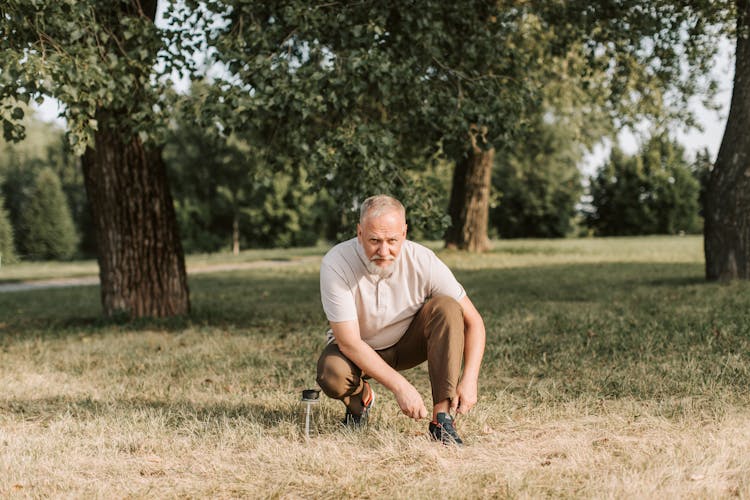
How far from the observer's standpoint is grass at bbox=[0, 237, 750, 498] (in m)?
3.40

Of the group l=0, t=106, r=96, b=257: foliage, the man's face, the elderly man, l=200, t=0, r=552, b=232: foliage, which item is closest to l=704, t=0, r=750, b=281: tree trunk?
l=200, t=0, r=552, b=232: foliage

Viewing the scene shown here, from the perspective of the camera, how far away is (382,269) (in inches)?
154

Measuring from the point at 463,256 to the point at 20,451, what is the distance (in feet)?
48.7

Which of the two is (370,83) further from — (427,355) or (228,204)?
(228,204)

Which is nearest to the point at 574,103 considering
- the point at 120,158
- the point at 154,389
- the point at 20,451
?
the point at 120,158

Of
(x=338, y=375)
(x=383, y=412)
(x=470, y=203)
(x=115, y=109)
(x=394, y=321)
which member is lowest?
(x=383, y=412)

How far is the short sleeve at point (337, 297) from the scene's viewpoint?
3855mm

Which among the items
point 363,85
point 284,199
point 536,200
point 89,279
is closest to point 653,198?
point 536,200

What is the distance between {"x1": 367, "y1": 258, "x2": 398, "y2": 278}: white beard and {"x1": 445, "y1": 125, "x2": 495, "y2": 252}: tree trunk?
49.9 feet

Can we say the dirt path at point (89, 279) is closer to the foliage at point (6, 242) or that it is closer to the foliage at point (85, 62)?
the foliage at point (85, 62)

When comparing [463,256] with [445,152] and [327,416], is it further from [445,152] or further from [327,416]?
[327,416]

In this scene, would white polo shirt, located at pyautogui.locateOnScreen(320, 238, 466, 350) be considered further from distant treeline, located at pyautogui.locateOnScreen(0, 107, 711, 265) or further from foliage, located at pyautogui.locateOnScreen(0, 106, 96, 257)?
foliage, located at pyautogui.locateOnScreen(0, 106, 96, 257)

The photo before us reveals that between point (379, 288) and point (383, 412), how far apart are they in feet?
3.35

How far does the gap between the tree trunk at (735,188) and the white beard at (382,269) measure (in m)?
7.59
